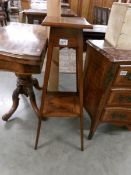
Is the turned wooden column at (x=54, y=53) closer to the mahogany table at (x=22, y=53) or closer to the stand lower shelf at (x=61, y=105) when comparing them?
the mahogany table at (x=22, y=53)

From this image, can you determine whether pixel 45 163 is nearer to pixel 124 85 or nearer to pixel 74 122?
pixel 74 122

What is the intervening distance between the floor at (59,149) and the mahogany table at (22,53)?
19cm

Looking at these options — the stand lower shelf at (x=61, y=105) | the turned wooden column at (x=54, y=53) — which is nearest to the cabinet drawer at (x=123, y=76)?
the stand lower shelf at (x=61, y=105)

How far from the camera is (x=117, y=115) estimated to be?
1466 mm

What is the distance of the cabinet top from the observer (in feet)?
3.79

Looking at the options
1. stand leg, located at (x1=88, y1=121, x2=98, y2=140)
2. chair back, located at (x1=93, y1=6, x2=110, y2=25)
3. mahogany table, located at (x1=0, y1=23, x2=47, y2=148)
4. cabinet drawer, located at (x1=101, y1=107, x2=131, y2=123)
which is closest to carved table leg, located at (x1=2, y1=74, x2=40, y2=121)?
mahogany table, located at (x1=0, y1=23, x2=47, y2=148)

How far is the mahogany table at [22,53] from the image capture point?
3.64 feet

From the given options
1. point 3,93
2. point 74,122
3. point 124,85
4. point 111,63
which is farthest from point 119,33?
point 3,93

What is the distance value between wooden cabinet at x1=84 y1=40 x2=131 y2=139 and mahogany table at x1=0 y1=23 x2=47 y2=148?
1.37 ft

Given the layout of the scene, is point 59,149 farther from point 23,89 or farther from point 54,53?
point 54,53

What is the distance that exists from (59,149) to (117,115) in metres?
0.56

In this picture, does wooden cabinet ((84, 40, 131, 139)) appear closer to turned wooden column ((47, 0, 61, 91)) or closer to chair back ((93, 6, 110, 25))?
turned wooden column ((47, 0, 61, 91))

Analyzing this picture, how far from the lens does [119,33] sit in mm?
1248

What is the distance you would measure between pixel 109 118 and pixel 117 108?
0.12 metres
